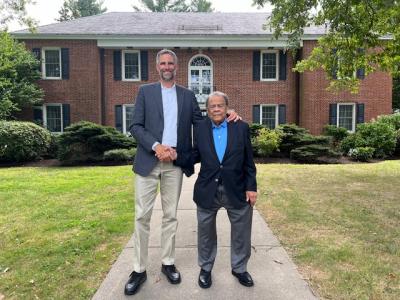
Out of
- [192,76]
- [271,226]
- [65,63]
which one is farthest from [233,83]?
[271,226]

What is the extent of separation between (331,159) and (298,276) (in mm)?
13064

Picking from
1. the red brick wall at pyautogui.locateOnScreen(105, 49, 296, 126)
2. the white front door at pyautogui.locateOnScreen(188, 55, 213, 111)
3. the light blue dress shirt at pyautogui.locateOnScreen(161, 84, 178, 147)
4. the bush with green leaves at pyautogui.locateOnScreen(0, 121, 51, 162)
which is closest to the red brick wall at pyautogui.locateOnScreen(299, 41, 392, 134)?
the red brick wall at pyautogui.locateOnScreen(105, 49, 296, 126)

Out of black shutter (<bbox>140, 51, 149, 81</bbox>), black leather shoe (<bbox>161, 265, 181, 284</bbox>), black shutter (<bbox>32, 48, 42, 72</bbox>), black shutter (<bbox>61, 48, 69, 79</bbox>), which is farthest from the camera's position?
black shutter (<bbox>140, 51, 149, 81</bbox>)

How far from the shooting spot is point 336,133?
1875 centimetres

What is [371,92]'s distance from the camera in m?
20.2

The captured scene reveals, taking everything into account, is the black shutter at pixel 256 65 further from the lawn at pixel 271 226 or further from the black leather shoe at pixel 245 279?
the black leather shoe at pixel 245 279

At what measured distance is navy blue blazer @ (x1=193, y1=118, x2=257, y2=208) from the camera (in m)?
3.50

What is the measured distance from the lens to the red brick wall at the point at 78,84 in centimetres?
1967

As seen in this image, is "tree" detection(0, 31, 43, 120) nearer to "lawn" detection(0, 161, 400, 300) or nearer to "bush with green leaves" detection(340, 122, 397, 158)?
"lawn" detection(0, 161, 400, 300)

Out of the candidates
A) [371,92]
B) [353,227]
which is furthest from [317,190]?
[371,92]

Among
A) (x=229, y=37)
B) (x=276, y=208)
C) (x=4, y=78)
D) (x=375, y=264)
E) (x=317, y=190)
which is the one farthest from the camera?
(x=229, y=37)

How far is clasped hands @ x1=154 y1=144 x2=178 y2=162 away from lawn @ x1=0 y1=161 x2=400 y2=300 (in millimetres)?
Result: 1340

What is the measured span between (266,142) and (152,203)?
12650 mm

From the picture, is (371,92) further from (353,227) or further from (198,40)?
(353,227)
